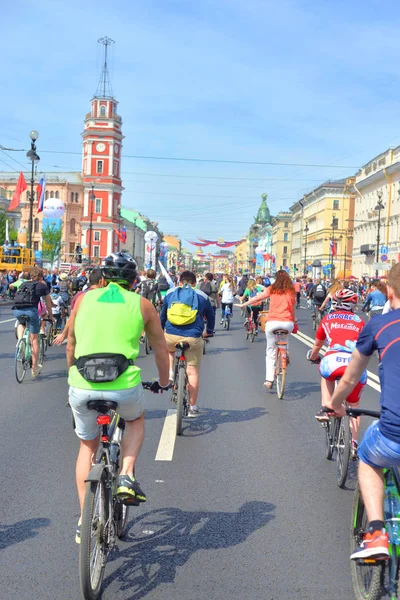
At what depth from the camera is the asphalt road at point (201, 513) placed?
414 centimetres

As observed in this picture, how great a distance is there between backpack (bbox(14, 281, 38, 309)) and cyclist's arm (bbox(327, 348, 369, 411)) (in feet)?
28.0

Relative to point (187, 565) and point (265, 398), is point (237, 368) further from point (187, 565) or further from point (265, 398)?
point (187, 565)

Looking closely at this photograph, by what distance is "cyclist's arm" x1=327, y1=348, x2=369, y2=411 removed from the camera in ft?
12.4

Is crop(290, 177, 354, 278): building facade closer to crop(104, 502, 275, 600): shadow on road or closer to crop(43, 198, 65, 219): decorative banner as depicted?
crop(43, 198, 65, 219): decorative banner

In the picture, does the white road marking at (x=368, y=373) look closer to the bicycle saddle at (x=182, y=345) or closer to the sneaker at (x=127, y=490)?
the bicycle saddle at (x=182, y=345)

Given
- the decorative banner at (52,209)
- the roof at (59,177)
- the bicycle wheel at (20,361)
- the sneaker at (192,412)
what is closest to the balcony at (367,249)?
the decorative banner at (52,209)

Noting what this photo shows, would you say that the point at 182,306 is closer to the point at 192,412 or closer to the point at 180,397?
the point at 180,397

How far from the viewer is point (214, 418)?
9.12 m

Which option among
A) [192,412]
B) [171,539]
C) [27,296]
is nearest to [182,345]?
[192,412]

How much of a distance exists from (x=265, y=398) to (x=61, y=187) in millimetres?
125079

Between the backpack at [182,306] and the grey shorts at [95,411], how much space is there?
438cm

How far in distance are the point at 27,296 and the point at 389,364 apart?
9.26m

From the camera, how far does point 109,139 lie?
122 m

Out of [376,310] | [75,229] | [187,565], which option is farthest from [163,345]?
[75,229]
